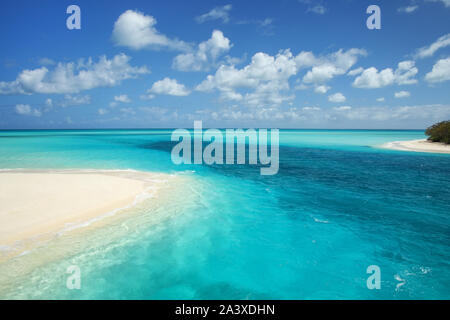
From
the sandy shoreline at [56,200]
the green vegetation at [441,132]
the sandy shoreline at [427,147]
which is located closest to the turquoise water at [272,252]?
the sandy shoreline at [56,200]

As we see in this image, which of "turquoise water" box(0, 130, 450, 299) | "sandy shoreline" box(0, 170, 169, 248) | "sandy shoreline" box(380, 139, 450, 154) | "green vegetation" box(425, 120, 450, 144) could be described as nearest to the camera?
"turquoise water" box(0, 130, 450, 299)

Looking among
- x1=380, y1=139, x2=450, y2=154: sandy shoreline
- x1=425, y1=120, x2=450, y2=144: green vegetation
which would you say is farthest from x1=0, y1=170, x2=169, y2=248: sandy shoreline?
x1=425, y1=120, x2=450, y2=144: green vegetation

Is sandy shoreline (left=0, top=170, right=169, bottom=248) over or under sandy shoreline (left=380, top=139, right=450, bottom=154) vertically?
under

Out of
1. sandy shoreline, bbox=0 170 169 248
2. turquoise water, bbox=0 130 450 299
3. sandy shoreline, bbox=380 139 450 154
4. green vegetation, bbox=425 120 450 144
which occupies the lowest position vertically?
turquoise water, bbox=0 130 450 299

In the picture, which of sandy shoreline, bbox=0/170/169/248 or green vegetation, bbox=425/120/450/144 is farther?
green vegetation, bbox=425/120/450/144

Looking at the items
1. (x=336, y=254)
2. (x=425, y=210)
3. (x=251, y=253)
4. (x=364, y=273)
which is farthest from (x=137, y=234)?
(x=425, y=210)

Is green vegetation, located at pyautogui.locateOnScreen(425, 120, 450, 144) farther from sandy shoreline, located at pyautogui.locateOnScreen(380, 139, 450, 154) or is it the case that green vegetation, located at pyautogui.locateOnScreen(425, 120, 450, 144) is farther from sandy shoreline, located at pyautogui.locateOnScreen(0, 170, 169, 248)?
sandy shoreline, located at pyautogui.locateOnScreen(0, 170, 169, 248)
